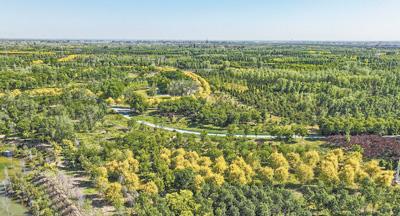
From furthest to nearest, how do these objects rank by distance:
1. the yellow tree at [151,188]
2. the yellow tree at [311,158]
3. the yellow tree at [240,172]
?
the yellow tree at [311,158] < the yellow tree at [240,172] < the yellow tree at [151,188]

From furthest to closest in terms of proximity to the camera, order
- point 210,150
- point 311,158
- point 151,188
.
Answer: point 210,150 < point 311,158 < point 151,188

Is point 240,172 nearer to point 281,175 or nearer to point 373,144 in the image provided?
point 281,175

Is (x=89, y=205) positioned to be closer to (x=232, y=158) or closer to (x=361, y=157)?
(x=232, y=158)

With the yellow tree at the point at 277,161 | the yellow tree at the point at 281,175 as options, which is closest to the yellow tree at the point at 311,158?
the yellow tree at the point at 277,161

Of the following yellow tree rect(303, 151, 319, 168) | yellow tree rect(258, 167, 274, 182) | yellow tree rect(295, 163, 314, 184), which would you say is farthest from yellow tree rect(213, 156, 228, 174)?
yellow tree rect(303, 151, 319, 168)

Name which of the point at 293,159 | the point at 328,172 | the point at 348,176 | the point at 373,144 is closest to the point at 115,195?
the point at 293,159

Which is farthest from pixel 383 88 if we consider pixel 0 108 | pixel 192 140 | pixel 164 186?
pixel 0 108

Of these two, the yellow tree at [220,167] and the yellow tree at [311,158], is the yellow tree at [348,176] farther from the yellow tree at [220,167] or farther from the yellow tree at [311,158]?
the yellow tree at [220,167]

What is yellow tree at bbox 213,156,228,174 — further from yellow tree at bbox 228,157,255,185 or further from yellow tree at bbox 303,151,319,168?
yellow tree at bbox 303,151,319,168
